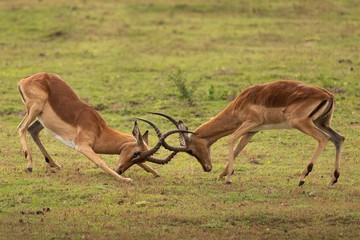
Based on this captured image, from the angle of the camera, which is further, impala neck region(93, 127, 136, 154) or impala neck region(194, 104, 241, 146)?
impala neck region(194, 104, 241, 146)

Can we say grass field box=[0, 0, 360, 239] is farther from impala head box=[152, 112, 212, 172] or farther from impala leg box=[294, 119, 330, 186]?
impala leg box=[294, 119, 330, 186]

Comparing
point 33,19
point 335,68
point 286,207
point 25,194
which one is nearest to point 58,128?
point 25,194

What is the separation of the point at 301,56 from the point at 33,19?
7.53 m

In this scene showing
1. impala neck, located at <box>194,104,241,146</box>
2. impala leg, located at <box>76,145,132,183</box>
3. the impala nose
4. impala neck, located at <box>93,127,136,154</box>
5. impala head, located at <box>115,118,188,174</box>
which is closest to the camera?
impala leg, located at <box>76,145,132,183</box>

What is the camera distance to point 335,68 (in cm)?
1766

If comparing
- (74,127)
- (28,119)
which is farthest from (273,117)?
(28,119)

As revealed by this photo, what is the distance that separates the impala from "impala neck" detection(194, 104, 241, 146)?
2.07 feet

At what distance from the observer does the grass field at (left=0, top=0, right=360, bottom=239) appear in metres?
8.72

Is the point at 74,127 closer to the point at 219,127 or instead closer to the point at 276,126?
the point at 219,127

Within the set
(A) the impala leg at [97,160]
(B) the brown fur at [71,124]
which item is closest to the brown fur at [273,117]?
(B) the brown fur at [71,124]

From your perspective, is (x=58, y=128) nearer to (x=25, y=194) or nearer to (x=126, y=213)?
(x=25, y=194)

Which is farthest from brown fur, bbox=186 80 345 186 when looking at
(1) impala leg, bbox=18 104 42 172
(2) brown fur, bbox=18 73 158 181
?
(1) impala leg, bbox=18 104 42 172

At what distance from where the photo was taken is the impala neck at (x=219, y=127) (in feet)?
36.1

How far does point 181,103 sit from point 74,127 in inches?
192
